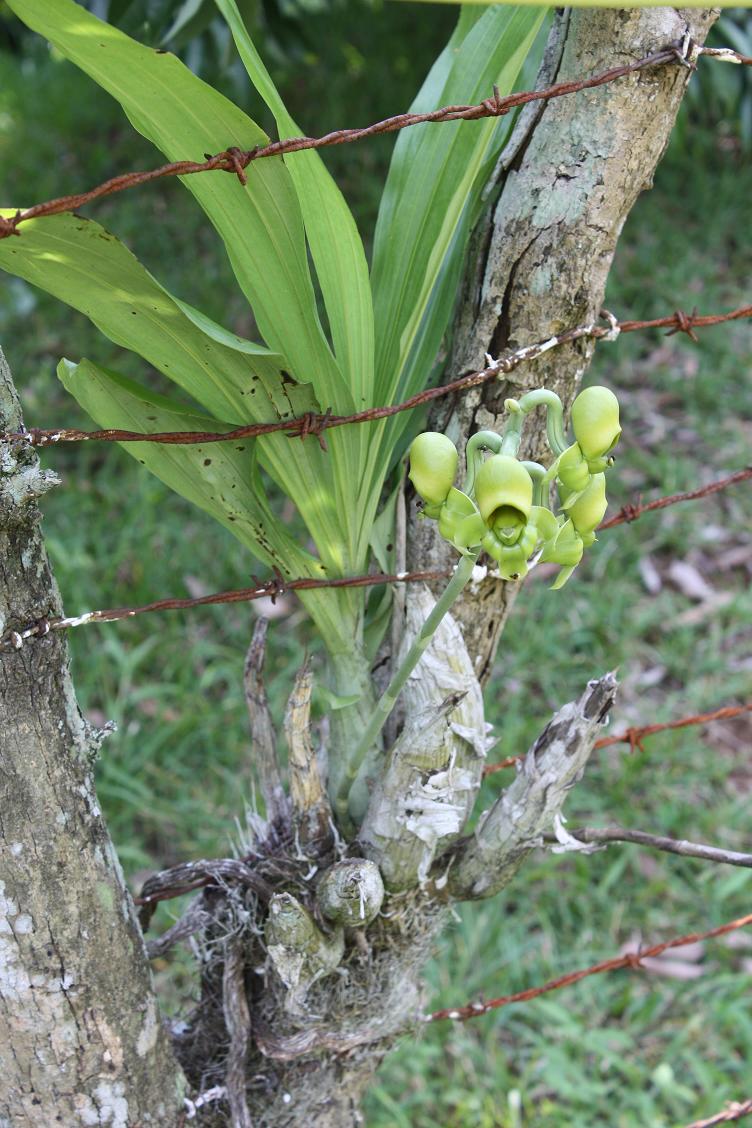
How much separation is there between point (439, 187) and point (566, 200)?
11 cm

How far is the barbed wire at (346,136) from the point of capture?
2.16 feet

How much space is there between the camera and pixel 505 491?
1.94ft

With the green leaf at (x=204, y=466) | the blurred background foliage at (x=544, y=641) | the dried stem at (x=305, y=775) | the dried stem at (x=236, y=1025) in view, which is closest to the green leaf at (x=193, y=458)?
the green leaf at (x=204, y=466)

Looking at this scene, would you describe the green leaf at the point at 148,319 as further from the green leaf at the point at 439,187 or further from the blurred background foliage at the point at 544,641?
the blurred background foliage at the point at 544,641

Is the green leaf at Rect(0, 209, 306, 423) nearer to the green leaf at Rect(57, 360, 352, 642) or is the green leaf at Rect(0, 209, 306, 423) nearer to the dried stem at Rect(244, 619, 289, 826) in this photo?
the green leaf at Rect(57, 360, 352, 642)

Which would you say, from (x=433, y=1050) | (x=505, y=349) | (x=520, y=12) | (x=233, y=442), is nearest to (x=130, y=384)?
Answer: (x=233, y=442)

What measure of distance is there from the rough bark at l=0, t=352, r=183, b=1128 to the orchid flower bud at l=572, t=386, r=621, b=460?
358 mm

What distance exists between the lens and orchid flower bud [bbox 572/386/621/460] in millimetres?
657

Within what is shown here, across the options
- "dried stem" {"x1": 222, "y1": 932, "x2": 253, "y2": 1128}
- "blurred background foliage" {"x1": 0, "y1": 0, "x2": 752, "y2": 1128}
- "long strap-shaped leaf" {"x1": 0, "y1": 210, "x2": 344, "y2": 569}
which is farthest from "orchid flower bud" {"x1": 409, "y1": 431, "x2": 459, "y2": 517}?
"blurred background foliage" {"x1": 0, "y1": 0, "x2": 752, "y2": 1128}

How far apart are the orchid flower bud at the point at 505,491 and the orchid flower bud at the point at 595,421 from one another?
80 millimetres

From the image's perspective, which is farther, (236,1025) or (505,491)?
(236,1025)

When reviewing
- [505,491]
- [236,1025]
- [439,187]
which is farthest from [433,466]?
[236,1025]

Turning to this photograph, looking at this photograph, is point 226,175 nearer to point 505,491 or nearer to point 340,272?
point 340,272

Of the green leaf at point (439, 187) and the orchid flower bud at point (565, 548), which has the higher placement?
the green leaf at point (439, 187)
